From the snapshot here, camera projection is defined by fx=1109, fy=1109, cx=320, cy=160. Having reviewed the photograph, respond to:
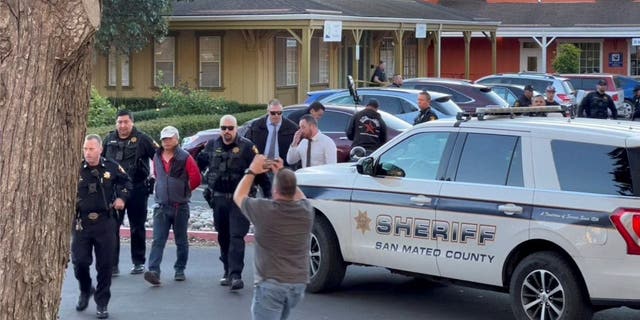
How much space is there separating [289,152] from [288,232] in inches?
216

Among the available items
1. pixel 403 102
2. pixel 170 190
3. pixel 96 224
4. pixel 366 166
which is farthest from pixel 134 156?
pixel 403 102

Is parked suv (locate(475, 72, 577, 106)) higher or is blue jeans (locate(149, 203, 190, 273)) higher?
parked suv (locate(475, 72, 577, 106))

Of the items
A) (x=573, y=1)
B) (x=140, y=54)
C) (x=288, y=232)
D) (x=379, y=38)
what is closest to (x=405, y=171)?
(x=288, y=232)

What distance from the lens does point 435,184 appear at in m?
9.48

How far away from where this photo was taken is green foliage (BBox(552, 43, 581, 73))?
143ft

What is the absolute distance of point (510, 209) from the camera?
29.0 feet

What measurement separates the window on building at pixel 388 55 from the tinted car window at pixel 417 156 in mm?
29956

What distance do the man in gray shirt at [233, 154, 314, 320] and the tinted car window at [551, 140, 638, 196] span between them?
248cm

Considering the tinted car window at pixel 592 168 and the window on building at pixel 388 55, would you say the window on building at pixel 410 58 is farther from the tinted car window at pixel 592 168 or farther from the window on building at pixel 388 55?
the tinted car window at pixel 592 168

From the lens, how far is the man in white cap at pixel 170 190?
11102mm

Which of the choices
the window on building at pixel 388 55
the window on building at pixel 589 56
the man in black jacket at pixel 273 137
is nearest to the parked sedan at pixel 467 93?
the man in black jacket at pixel 273 137

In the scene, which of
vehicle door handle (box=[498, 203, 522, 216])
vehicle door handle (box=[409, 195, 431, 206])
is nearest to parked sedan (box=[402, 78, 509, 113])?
vehicle door handle (box=[409, 195, 431, 206])

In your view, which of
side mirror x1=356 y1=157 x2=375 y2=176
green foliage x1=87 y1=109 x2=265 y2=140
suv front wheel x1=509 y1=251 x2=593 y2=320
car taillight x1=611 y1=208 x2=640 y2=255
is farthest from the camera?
green foliage x1=87 y1=109 x2=265 y2=140

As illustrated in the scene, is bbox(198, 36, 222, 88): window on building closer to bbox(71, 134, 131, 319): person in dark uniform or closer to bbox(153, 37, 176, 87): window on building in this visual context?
bbox(153, 37, 176, 87): window on building
